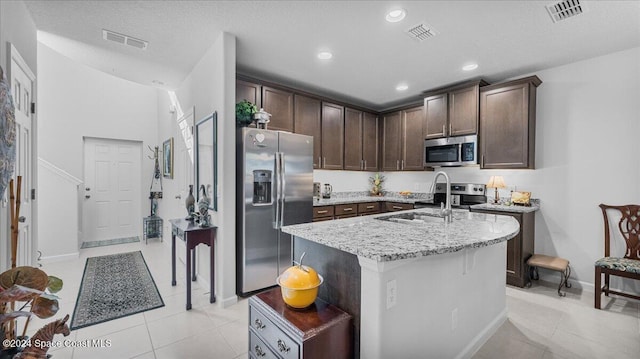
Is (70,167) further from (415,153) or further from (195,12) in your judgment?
(415,153)

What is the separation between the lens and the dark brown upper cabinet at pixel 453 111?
12.7ft

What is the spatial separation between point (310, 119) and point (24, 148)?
3112 millimetres

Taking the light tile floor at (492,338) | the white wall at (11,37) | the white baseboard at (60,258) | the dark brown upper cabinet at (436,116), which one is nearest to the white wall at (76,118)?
the white baseboard at (60,258)

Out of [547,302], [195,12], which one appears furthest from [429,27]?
[547,302]

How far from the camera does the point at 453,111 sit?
4.07 m

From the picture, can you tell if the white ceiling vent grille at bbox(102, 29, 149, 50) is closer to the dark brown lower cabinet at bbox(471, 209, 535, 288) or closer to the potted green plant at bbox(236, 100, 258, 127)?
the potted green plant at bbox(236, 100, 258, 127)

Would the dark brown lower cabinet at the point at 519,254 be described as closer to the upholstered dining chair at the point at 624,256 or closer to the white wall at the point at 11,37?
the upholstered dining chair at the point at 624,256

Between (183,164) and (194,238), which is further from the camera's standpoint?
(183,164)

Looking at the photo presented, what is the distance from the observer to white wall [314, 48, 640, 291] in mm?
3061

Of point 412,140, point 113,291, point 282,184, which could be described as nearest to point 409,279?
point 282,184

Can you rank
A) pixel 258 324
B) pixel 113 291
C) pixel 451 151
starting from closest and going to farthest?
pixel 258 324 < pixel 113 291 < pixel 451 151

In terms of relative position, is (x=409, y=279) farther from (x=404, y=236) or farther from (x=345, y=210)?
(x=345, y=210)

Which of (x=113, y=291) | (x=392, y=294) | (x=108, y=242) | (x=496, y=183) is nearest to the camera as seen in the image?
(x=392, y=294)

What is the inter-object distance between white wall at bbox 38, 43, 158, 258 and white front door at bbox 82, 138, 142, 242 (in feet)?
0.53
